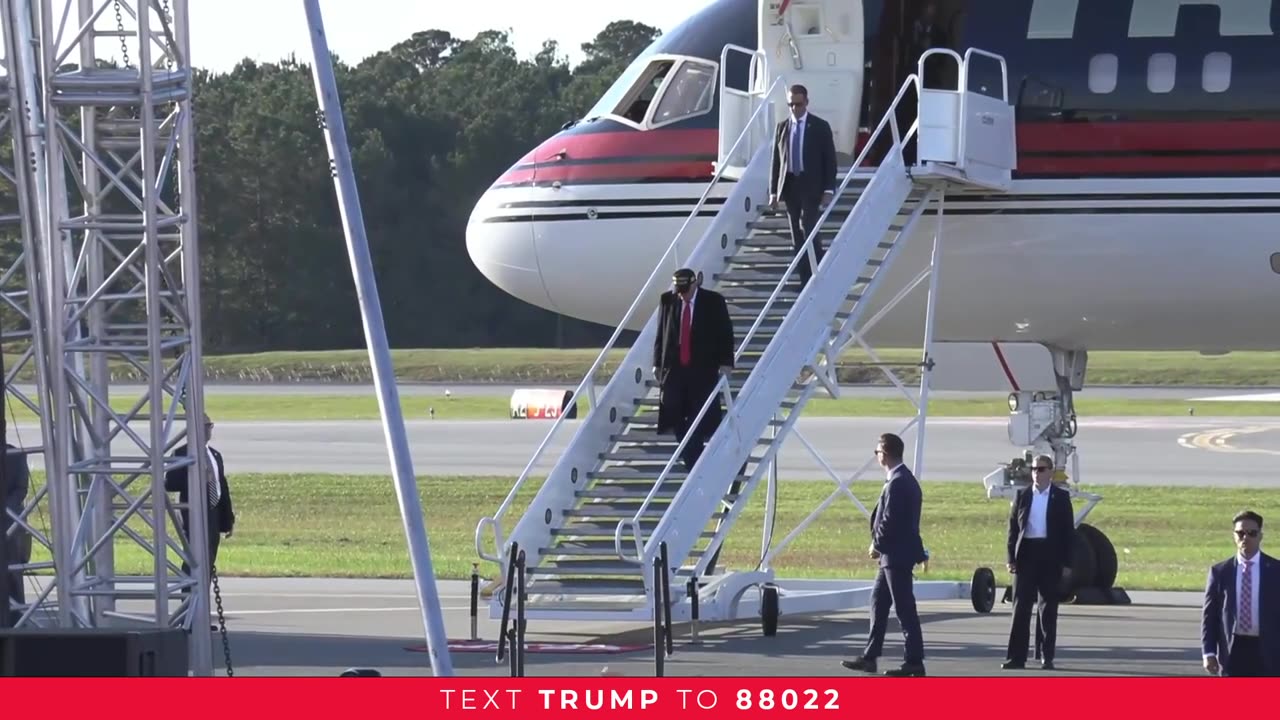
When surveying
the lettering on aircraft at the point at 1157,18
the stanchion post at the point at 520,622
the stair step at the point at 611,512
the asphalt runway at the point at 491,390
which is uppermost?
the lettering on aircraft at the point at 1157,18

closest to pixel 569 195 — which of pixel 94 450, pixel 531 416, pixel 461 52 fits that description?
pixel 94 450

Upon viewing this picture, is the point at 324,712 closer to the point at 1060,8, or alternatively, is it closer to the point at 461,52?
the point at 1060,8

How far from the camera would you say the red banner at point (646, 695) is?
13234mm

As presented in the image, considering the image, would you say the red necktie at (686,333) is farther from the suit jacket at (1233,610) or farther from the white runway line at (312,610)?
the suit jacket at (1233,610)

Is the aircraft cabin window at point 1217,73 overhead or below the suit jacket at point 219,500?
overhead

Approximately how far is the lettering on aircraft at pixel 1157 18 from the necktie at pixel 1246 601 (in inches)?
334

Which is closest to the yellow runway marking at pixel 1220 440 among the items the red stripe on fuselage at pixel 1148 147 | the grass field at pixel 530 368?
the grass field at pixel 530 368

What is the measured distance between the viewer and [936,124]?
766 inches

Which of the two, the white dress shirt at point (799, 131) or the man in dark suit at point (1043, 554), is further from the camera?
the white dress shirt at point (799, 131)

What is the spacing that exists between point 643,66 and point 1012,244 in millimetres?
4124

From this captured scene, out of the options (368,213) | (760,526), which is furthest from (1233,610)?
(368,213)

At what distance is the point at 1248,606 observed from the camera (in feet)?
42.7

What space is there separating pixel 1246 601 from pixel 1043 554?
12.6ft

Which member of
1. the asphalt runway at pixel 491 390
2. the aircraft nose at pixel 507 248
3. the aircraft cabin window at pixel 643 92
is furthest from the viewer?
the asphalt runway at pixel 491 390
